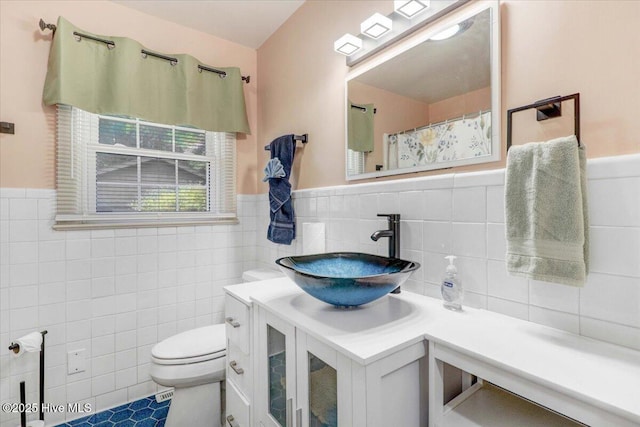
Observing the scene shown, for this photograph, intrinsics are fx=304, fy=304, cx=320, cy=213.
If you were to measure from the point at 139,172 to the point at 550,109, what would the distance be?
2.20 meters

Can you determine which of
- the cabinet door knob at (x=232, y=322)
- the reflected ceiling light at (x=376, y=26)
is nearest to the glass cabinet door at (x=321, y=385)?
the cabinet door knob at (x=232, y=322)

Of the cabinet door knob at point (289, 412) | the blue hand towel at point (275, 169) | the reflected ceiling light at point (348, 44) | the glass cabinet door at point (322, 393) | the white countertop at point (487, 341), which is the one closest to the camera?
the white countertop at point (487, 341)

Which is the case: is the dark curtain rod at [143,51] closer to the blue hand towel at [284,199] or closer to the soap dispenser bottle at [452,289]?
the blue hand towel at [284,199]

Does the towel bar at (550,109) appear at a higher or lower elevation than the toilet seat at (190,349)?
higher

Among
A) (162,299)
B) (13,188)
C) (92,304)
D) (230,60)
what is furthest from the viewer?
(230,60)

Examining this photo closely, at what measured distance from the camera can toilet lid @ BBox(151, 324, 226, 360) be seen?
1544mm

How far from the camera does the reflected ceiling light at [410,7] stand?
Result: 3.92ft

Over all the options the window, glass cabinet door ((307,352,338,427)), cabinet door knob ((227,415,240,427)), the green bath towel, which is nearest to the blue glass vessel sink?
glass cabinet door ((307,352,338,427))

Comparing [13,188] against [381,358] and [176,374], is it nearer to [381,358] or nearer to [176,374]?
[176,374]

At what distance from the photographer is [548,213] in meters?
0.80

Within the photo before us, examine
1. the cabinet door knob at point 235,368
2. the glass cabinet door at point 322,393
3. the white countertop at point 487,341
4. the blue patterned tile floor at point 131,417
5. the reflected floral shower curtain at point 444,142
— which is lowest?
the blue patterned tile floor at point 131,417

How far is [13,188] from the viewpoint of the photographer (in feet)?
5.31

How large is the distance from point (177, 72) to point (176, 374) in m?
1.86

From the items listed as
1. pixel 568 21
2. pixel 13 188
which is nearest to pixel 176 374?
pixel 13 188
